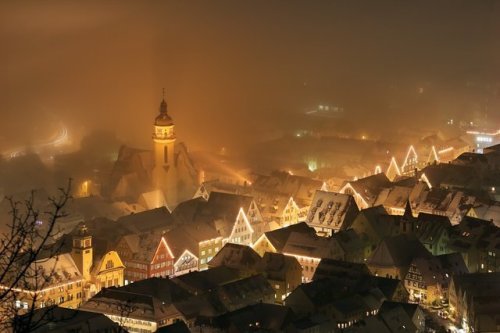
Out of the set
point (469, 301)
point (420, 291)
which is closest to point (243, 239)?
point (420, 291)

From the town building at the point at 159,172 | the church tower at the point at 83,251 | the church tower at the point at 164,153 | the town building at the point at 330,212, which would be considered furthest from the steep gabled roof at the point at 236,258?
the church tower at the point at 164,153

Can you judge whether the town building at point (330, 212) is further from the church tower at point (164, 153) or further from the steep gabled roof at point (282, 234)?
the church tower at point (164, 153)

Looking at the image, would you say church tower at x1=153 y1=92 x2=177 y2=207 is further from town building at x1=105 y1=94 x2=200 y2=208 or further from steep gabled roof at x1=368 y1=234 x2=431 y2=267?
steep gabled roof at x1=368 y1=234 x2=431 y2=267

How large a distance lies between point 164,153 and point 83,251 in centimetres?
1420

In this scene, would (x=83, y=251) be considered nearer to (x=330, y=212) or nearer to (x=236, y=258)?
(x=236, y=258)

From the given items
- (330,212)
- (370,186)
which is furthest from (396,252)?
(370,186)

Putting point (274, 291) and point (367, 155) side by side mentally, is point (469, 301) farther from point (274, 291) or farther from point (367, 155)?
point (367, 155)

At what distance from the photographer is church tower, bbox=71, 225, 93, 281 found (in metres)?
35.7

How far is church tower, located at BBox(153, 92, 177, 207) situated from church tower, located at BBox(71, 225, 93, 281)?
1328cm

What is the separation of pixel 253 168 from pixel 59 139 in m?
13.9

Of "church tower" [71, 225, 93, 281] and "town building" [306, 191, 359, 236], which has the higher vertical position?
"church tower" [71, 225, 93, 281]

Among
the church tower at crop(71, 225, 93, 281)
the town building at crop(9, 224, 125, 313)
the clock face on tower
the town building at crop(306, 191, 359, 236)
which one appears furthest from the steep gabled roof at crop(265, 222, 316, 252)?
the clock face on tower

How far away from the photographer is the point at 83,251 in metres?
35.7

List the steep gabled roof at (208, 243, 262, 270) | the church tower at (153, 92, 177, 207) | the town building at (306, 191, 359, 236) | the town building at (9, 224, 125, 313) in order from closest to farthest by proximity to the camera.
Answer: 1. the town building at (9, 224, 125, 313)
2. the steep gabled roof at (208, 243, 262, 270)
3. the town building at (306, 191, 359, 236)
4. the church tower at (153, 92, 177, 207)
